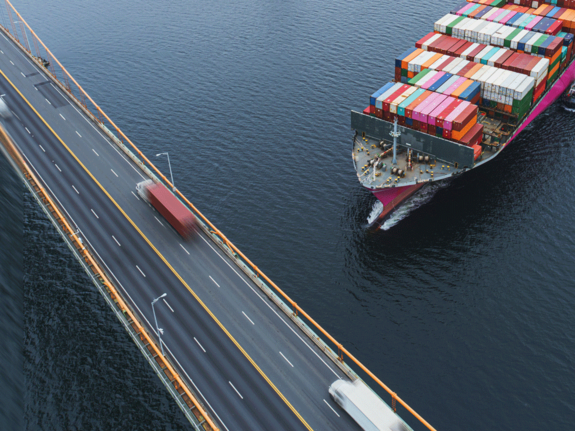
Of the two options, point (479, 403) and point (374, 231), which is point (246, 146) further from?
point (479, 403)

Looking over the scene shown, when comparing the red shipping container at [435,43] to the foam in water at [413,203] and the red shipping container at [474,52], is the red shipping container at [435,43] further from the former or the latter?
the foam in water at [413,203]

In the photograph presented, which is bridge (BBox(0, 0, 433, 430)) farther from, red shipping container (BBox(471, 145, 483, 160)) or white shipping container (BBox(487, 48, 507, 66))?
white shipping container (BBox(487, 48, 507, 66))

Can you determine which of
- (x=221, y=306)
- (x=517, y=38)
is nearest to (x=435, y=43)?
(x=517, y=38)

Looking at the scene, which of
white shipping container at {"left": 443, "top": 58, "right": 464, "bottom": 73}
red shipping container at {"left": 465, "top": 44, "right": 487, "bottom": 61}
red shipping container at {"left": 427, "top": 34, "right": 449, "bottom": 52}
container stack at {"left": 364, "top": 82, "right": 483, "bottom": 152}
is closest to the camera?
container stack at {"left": 364, "top": 82, "right": 483, "bottom": 152}

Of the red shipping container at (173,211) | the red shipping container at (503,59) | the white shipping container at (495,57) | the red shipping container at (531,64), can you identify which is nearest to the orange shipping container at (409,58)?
the white shipping container at (495,57)

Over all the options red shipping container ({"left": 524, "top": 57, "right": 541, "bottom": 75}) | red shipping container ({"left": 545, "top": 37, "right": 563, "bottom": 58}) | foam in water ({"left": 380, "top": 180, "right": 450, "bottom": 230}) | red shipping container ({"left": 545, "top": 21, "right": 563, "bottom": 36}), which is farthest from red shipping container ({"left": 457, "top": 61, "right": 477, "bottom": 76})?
foam in water ({"left": 380, "top": 180, "right": 450, "bottom": 230})

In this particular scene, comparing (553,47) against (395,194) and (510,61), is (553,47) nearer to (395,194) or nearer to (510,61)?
(510,61)
